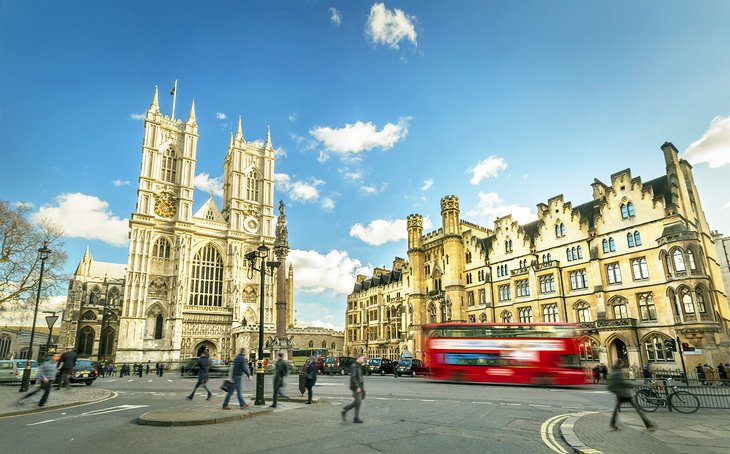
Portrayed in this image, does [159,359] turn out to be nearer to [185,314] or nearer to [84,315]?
[185,314]

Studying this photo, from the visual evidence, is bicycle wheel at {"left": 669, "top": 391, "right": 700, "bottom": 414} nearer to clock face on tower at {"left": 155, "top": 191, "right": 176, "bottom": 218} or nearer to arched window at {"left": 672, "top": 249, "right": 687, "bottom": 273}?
arched window at {"left": 672, "top": 249, "right": 687, "bottom": 273}

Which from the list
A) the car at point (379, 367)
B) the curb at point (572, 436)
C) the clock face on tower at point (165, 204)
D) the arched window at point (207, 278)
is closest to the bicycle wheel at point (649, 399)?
the curb at point (572, 436)

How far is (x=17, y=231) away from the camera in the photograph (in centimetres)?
3052

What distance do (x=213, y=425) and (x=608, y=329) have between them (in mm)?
32423

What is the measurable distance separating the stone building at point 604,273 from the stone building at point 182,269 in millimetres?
26016

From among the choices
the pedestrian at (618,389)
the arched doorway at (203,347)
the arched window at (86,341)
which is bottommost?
the pedestrian at (618,389)

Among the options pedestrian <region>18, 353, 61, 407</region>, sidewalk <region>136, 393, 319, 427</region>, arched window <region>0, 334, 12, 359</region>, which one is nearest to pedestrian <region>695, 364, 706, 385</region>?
sidewalk <region>136, 393, 319, 427</region>

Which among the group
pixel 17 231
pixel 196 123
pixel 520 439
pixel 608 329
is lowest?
pixel 520 439

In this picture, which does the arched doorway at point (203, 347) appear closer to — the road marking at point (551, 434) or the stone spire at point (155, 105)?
the stone spire at point (155, 105)

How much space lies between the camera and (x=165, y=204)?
64.2 metres

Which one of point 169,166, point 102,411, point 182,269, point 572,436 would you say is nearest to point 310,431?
point 572,436

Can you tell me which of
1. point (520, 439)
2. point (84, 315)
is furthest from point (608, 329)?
point (84, 315)

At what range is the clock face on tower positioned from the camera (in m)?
63.5

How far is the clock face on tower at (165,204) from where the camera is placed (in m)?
63.5
